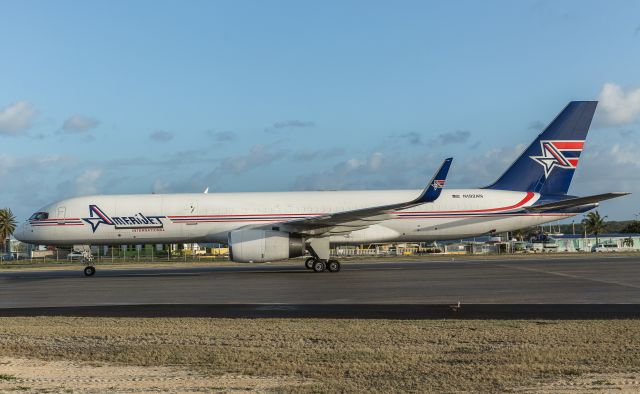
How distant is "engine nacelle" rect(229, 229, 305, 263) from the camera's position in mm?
26125

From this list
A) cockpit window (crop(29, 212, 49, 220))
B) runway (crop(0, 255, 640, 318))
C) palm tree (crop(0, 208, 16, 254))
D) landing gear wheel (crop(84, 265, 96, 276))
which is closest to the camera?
runway (crop(0, 255, 640, 318))

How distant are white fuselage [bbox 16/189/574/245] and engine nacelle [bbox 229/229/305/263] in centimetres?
264

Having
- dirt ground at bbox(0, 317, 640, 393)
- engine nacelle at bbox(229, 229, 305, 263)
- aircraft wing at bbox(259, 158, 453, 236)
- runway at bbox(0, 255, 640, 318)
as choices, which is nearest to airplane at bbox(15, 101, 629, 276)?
aircraft wing at bbox(259, 158, 453, 236)

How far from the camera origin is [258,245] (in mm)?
26188

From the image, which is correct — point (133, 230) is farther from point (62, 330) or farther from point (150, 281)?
point (62, 330)

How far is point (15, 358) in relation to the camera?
8914 mm

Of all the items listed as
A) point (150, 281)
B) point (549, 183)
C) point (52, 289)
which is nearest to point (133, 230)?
point (150, 281)

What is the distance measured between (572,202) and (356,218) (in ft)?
30.7

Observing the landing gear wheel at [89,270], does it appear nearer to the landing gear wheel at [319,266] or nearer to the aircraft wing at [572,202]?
the landing gear wheel at [319,266]

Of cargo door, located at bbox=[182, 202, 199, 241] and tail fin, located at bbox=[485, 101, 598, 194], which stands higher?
tail fin, located at bbox=[485, 101, 598, 194]

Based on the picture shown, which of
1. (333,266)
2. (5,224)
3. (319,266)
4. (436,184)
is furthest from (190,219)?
(5,224)

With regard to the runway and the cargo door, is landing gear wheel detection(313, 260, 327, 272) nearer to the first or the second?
the runway

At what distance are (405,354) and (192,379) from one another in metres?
2.69

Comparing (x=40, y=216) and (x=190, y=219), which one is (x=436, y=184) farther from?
(x=40, y=216)
